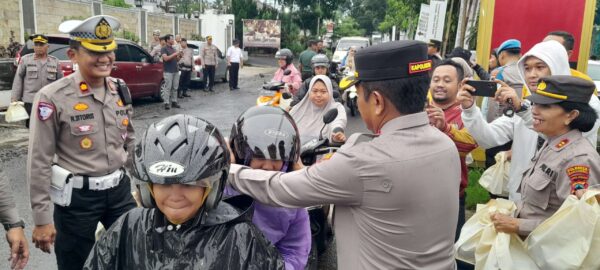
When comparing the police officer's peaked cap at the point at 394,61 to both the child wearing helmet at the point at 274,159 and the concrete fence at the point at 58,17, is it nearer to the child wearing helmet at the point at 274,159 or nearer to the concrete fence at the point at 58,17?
the child wearing helmet at the point at 274,159

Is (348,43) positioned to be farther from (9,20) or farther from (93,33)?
(93,33)

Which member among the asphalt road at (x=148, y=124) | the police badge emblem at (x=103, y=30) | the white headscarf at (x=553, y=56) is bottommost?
the asphalt road at (x=148, y=124)

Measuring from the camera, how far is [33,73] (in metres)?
8.26

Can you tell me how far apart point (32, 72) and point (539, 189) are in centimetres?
806

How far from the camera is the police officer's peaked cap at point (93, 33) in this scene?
2.96 m

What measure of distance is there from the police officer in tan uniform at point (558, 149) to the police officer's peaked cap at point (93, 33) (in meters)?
2.44

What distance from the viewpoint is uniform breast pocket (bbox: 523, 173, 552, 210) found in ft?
8.32

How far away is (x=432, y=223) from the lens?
176 centimetres

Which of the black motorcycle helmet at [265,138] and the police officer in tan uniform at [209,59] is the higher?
the black motorcycle helmet at [265,138]

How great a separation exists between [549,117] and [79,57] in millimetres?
2639

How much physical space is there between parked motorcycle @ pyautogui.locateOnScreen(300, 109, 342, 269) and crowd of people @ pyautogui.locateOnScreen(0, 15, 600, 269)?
0.69 m

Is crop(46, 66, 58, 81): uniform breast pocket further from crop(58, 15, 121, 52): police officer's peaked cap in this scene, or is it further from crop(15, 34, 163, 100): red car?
crop(58, 15, 121, 52): police officer's peaked cap

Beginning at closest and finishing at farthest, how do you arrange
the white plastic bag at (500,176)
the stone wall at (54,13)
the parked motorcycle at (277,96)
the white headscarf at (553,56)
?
the white headscarf at (553,56) → the white plastic bag at (500,176) → the parked motorcycle at (277,96) → the stone wall at (54,13)

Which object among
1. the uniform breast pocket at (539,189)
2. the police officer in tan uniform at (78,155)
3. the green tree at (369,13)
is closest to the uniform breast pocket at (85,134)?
the police officer in tan uniform at (78,155)
